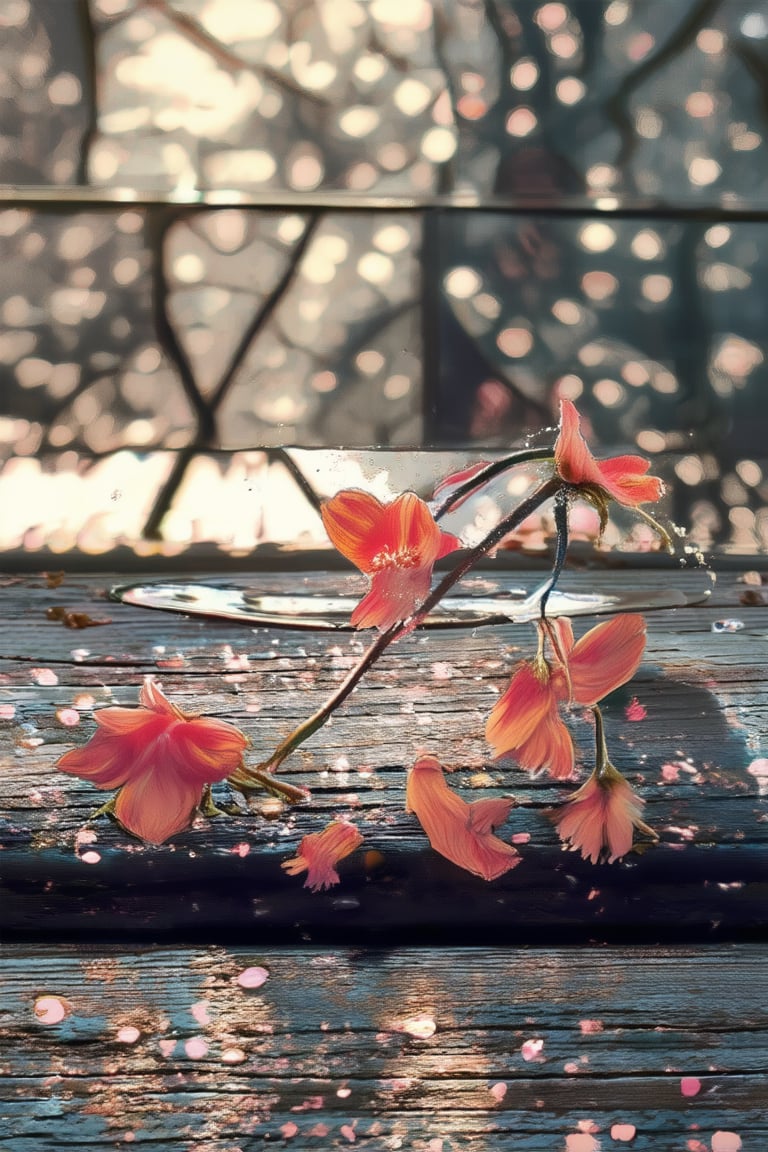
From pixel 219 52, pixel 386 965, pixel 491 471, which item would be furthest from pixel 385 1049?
pixel 219 52

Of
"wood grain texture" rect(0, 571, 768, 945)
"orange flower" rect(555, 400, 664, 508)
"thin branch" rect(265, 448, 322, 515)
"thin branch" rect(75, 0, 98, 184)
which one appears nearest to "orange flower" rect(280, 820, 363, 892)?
"wood grain texture" rect(0, 571, 768, 945)

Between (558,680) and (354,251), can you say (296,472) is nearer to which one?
(354,251)

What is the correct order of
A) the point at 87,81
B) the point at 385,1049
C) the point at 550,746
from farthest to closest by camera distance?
the point at 87,81
the point at 550,746
the point at 385,1049

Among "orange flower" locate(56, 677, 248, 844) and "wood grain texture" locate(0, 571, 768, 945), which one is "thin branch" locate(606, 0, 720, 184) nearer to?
"wood grain texture" locate(0, 571, 768, 945)

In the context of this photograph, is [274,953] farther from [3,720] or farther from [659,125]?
[659,125]

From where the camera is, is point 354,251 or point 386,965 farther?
point 354,251

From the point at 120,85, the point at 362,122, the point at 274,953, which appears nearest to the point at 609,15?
the point at 362,122
